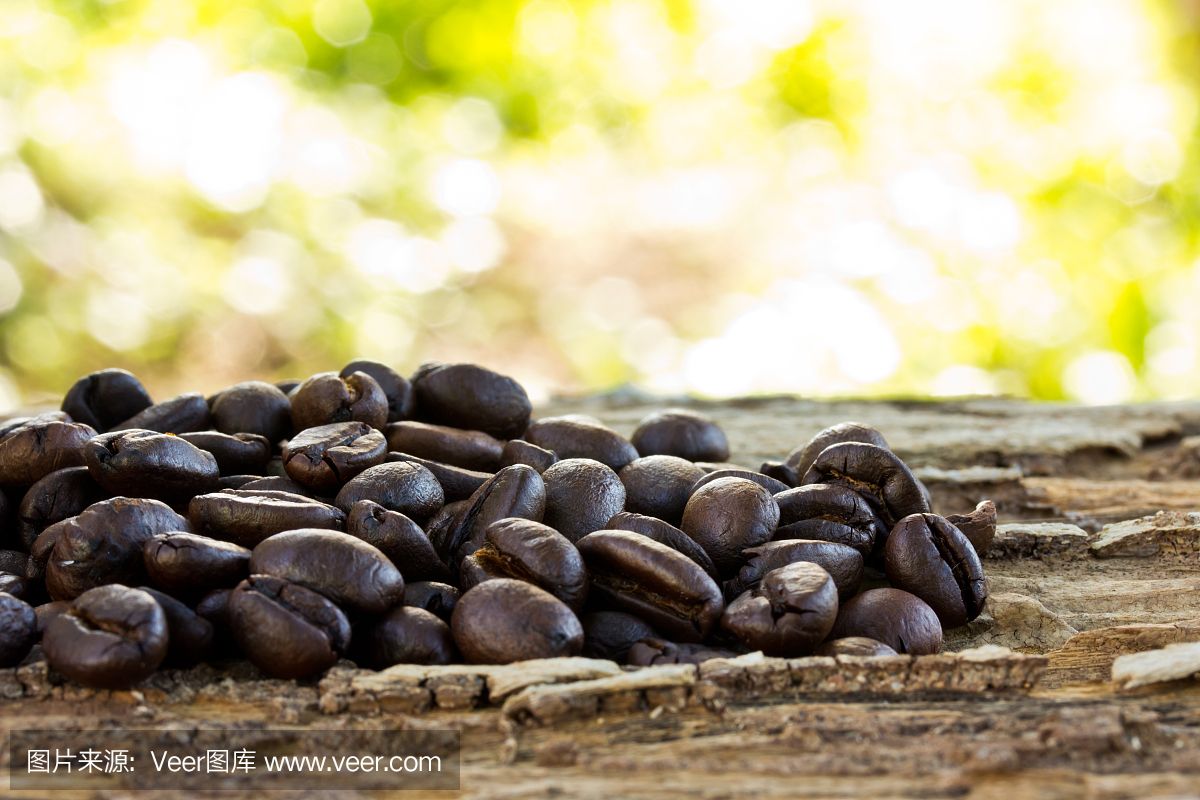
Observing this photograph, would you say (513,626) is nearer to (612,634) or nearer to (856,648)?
(612,634)

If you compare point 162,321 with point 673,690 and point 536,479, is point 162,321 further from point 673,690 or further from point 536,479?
point 673,690

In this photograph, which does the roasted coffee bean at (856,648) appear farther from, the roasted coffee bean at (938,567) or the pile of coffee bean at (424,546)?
the roasted coffee bean at (938,567)

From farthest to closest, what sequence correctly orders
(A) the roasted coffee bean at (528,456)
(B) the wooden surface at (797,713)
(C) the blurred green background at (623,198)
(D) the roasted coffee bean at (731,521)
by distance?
(C) the blurred green background at (623,198) < (A) the roasted coffee bean at (528,456) < (D) the roasted coffee bean at (731,521) < (B) the wooden surface at (797,713)

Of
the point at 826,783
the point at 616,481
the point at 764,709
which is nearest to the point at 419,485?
the point at 616,481

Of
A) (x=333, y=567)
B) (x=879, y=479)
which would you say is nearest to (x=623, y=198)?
(x=879, y=479)

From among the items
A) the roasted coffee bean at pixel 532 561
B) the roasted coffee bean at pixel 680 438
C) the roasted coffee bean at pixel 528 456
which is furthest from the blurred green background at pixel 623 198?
the roasted coffee bean at pixel 532 561

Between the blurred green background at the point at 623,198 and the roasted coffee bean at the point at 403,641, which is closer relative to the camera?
the roasted coffee bean at the point at 403,641

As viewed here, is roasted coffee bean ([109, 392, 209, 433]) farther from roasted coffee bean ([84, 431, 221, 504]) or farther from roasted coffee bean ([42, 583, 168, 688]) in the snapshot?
roasted coffee bean ([42, 583, 168, 688])
